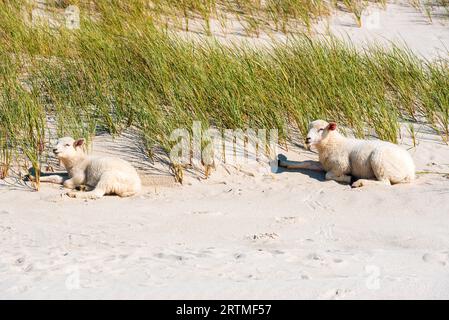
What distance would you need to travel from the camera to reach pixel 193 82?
934 centimetres

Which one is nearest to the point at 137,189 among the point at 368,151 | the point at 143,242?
the point at 143,242

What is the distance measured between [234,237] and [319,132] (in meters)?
2.00

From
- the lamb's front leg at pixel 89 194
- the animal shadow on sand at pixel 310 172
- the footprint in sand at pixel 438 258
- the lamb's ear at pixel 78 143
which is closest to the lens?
the footprint in sand at pixel 438 258

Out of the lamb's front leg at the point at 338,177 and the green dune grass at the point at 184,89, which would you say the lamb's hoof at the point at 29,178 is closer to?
the green dune grass at the point at 184,89

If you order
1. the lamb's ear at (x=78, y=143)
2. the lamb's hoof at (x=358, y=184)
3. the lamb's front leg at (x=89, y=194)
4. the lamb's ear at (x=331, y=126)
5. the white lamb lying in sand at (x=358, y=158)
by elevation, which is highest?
the lamb's ear at (x=331, y=126)

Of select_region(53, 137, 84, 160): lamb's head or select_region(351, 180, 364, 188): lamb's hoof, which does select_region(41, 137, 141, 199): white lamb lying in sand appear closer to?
select_region(53, 137, 84, 160): lamb's head

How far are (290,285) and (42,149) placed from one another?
12.7 feet

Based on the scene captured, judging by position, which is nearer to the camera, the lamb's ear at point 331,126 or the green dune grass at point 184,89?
the lamb's ear at point 331,126

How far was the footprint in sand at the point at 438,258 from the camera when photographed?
600cm

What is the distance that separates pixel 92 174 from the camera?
314 inches

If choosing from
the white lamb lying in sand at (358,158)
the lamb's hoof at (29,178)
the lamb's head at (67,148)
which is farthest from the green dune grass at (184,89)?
the white lamb lying in sand at (358,158)

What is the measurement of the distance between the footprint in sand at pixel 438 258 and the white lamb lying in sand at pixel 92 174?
9.09 feet

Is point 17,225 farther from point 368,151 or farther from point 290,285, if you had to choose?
point 368,151

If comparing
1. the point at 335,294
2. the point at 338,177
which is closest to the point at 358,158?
the point at 338,177
